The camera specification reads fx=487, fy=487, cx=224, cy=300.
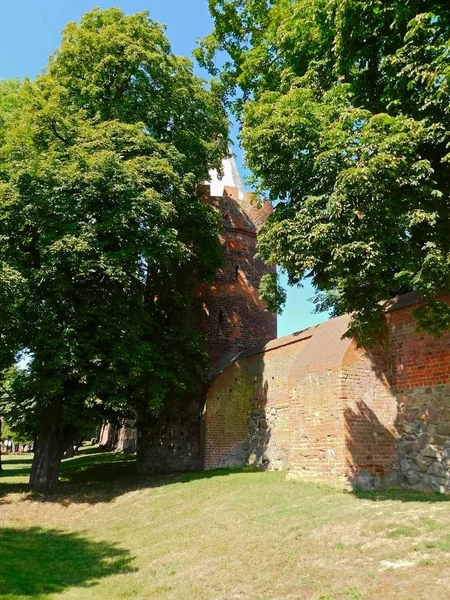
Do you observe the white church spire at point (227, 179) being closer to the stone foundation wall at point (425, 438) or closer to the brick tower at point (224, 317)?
the brick tower at point (224, 317)

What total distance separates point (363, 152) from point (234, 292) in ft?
40.2

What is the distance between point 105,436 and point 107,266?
28.7 meters

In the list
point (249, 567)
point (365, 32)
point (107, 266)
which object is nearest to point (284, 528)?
point (249, 567)

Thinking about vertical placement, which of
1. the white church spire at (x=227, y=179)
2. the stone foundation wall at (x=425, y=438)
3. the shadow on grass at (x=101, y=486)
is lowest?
the shadow on grass at (x=101, y=486)

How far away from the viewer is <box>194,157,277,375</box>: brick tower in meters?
19.0

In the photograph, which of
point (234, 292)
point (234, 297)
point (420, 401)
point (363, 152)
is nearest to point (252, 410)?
point (234, 297)

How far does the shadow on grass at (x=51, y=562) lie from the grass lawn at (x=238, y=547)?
2 cm

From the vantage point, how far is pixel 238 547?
23.5 feet

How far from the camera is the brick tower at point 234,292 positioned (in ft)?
62.5

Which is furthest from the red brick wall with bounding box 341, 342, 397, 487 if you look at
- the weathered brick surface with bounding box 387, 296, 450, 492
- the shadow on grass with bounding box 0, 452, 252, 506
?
the shadow on grass with bounding box 0, 452, 252, 506

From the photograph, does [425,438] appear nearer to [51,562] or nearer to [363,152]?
[363,152]

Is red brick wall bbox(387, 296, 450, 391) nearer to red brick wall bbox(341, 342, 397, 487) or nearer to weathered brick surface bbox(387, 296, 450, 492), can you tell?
weathered brick surface bbox(387, 296, 450, 492)

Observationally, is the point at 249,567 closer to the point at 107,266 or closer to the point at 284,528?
the point at 284,528

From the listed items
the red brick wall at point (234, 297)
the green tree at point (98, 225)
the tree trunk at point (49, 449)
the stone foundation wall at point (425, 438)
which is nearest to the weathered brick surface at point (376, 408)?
the stone foundation wall at point (425, 438)
